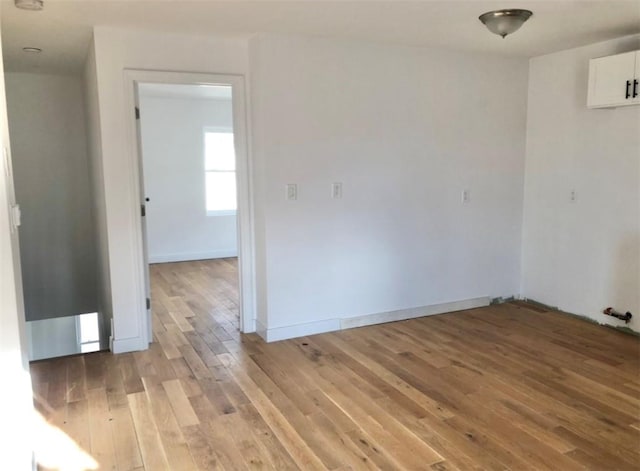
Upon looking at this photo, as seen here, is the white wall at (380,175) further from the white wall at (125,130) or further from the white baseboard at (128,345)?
the white baseboard at (128,345)

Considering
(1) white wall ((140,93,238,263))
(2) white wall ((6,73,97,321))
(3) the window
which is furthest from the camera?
(3) the window

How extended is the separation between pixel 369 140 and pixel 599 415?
2.47 m

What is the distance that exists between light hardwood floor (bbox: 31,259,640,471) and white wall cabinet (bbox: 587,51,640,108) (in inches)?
71.6

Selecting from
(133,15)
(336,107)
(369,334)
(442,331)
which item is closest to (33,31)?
(133,15)

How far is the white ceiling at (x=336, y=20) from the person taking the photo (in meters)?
2.97

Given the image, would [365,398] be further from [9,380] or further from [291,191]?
[9,380]

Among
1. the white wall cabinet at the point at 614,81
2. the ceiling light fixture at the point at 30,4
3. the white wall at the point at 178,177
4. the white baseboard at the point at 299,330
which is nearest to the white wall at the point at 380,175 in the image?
the white baseboard at the point at 299,330

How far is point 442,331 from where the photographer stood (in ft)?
13.6

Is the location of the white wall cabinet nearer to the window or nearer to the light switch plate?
the light switch plate

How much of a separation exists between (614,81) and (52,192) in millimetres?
5410

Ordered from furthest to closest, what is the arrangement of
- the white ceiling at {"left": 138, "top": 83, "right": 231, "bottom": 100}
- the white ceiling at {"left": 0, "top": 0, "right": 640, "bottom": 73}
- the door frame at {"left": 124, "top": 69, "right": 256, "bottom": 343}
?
the white ceiling at {"left": 138, "top": 83, "right": 231, "bottom": 100} < the door frame at {"left": 124, "top": 69, "right": 256, "bottom": 343} < the white ceiling at {"left": 0, "top": 0, "right": 640, "bottom": 73}

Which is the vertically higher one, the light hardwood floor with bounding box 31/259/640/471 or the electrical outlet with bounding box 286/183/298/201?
the electrical outlet with bounding box 286/183/298/201

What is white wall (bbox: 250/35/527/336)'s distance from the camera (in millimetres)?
3826

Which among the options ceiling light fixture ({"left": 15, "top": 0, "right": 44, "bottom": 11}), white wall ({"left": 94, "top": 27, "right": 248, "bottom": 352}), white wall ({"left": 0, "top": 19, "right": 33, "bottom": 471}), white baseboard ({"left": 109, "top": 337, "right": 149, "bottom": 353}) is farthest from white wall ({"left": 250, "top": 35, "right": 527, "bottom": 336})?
white wall ({"left": 0, "top": 19, "right": 33, "bottom": 471})
